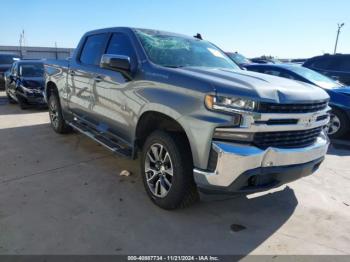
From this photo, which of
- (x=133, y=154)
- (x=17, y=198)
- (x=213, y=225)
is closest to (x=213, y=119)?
(x=213, y=225)

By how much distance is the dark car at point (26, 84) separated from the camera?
9.59 m

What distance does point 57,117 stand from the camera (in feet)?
21.5

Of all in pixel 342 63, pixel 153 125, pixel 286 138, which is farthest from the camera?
pixel 342 63

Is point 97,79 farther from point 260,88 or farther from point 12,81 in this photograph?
point 12,81

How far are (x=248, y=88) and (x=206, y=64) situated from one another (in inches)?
55.5

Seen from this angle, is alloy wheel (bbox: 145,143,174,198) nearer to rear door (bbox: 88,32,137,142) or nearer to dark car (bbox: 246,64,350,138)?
rear door (bbox: 88,32,137,142)

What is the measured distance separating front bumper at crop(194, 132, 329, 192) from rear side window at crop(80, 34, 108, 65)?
273 cm

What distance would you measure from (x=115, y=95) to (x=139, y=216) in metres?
1.58

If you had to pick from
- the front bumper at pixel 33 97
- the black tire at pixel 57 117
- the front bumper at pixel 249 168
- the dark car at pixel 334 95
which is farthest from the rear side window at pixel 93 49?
the front bumper at pixel 33 97

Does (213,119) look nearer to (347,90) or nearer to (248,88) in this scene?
(248,88)

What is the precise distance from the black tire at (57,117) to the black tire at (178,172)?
355cm

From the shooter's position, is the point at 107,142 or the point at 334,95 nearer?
the point at 107,142

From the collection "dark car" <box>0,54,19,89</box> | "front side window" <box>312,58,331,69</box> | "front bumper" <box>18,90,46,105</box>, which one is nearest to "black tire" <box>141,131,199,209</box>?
"front bumper" <box>18,90,46,105</box>

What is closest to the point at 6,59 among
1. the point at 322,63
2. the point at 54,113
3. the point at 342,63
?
the point at 54,113
